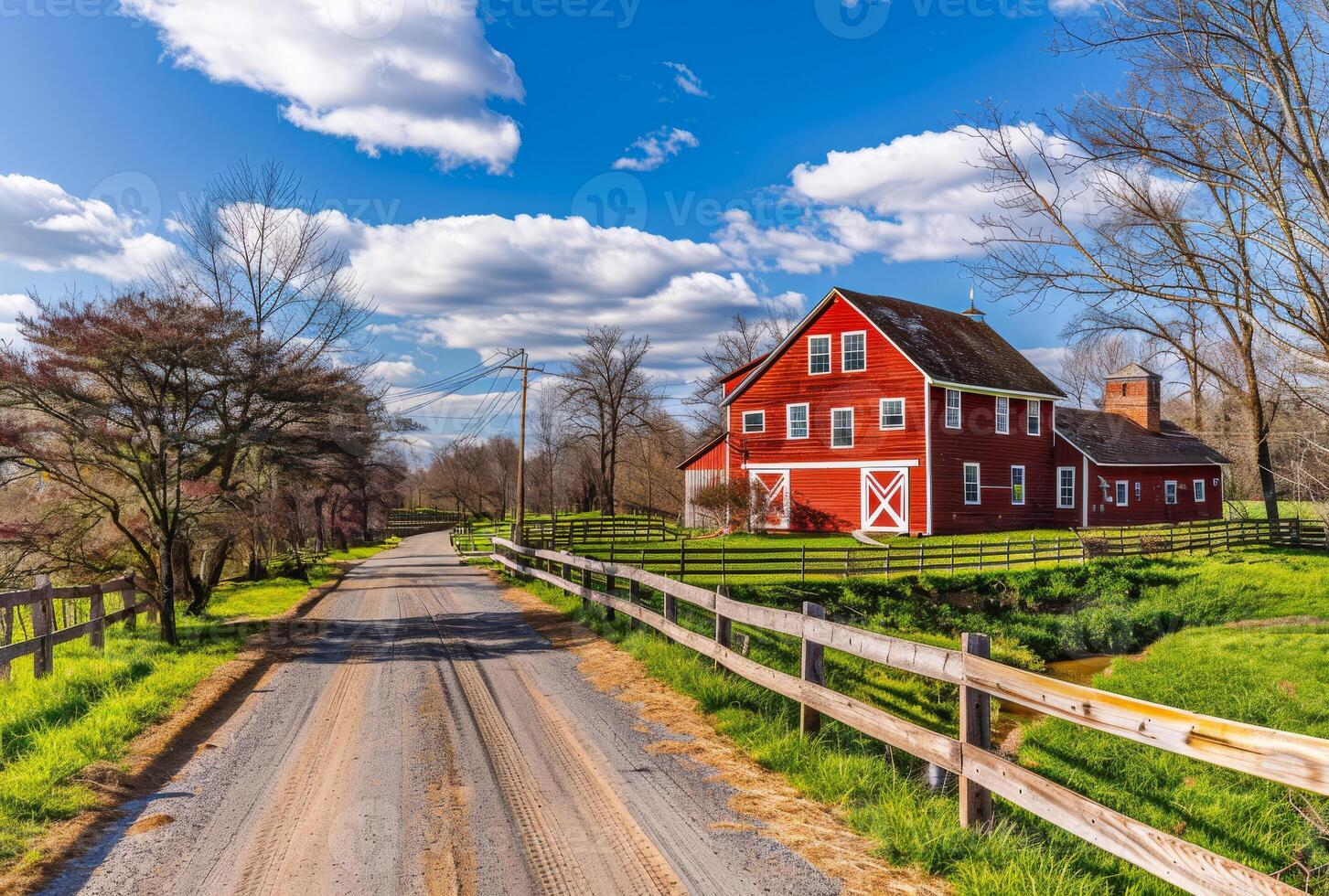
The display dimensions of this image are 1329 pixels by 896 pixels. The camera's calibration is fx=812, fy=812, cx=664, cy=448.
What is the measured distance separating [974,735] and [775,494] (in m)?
29.3

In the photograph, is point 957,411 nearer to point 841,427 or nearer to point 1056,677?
point 841,427

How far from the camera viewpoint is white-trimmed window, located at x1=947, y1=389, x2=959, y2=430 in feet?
104

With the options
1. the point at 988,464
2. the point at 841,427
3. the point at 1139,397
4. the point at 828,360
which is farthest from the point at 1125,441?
the point at 828,360

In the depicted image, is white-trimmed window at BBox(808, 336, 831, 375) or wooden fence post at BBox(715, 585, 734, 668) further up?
white-trimmed window at BBox(808, 336, 831, 375)

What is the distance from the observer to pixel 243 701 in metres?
8.73

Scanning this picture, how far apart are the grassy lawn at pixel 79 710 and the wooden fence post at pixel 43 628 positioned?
185 millimetres

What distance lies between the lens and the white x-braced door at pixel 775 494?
110ft

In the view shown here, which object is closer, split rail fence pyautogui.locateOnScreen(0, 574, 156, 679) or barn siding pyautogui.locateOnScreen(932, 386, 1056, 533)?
split rail fence pyautogui.locateOnScreen(0, 574, 156, 679)

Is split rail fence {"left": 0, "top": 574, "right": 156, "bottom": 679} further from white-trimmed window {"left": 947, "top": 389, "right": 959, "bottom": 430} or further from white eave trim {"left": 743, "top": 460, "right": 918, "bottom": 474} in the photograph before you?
white-trimmed window {"left": 947, "top": 389, "right": 959, "bottom": 430}

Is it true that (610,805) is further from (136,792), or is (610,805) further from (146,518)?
(146,518)

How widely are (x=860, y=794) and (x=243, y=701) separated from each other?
6.71 m

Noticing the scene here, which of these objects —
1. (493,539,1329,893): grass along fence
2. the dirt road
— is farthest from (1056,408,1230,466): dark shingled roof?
the dirt road

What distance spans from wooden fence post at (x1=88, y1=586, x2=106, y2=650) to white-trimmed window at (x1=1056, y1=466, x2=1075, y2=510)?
118 feet

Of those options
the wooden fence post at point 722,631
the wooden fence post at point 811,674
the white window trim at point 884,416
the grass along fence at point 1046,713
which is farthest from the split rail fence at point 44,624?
the white window trim at point 884,416
